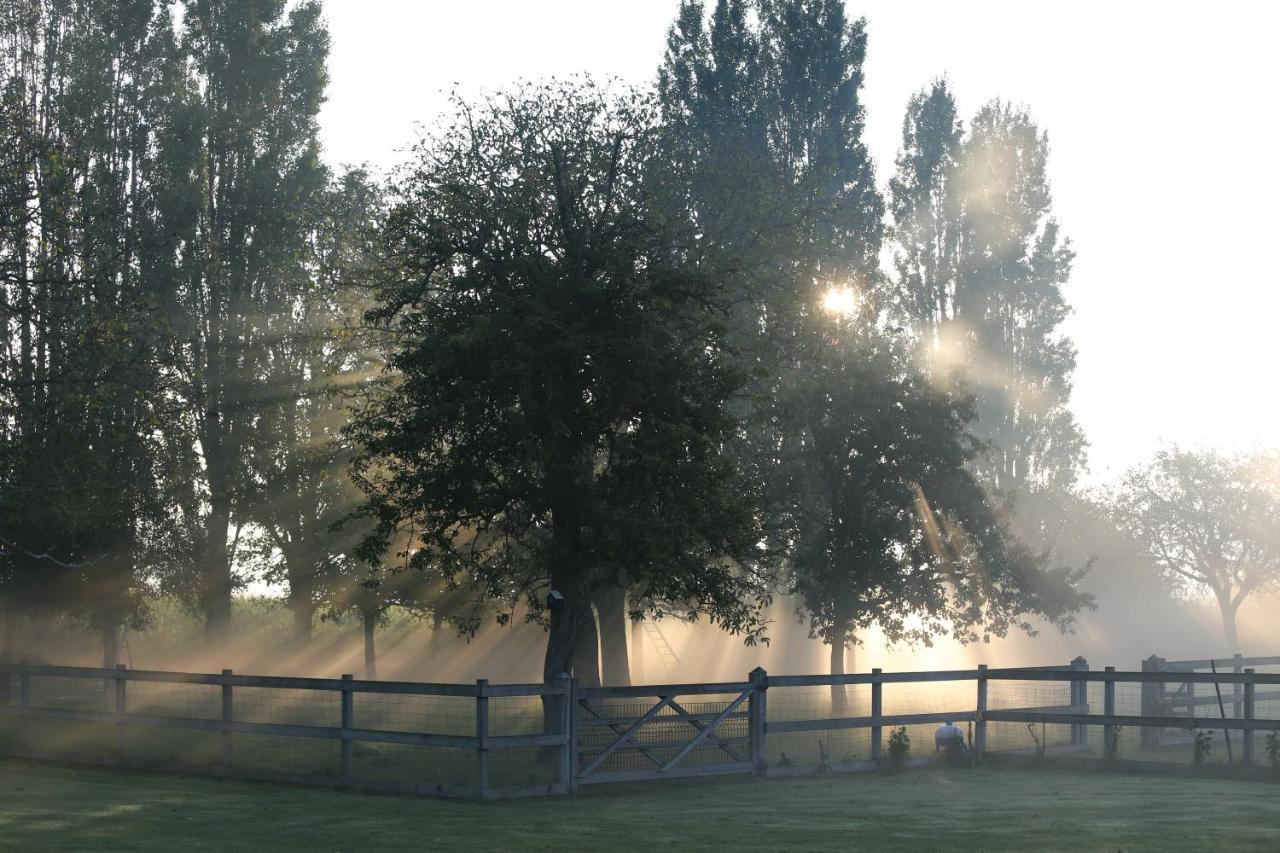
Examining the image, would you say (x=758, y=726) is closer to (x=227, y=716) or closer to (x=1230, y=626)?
(x=227, y=716)

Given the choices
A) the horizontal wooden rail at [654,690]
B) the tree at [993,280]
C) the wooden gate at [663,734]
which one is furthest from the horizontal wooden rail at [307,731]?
the tree at [993,280]

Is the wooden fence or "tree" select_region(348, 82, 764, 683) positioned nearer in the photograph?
the wooden fence

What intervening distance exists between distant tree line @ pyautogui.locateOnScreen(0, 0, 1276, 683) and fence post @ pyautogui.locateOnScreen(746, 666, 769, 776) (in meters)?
1.36

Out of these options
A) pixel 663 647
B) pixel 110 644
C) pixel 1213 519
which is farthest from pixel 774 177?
pixel 1213 519

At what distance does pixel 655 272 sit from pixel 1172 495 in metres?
65.6

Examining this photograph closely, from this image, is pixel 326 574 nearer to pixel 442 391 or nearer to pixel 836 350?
pixel 836 350

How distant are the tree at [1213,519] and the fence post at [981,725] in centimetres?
5650

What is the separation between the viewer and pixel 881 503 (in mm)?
36188

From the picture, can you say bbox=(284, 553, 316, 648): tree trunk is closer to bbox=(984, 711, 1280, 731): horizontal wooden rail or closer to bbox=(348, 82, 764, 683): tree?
bbox=(348, 82, 764, 683): tree

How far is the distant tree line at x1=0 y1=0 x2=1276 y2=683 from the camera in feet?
66.2

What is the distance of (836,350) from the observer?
34344 millimetres

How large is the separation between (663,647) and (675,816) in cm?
4518

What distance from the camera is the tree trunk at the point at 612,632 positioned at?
33.0 metres

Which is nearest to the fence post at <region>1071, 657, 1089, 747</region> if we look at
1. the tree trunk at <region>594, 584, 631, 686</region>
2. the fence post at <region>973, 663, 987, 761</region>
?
the fence post at <region>973, 663, 987, 761</region>
